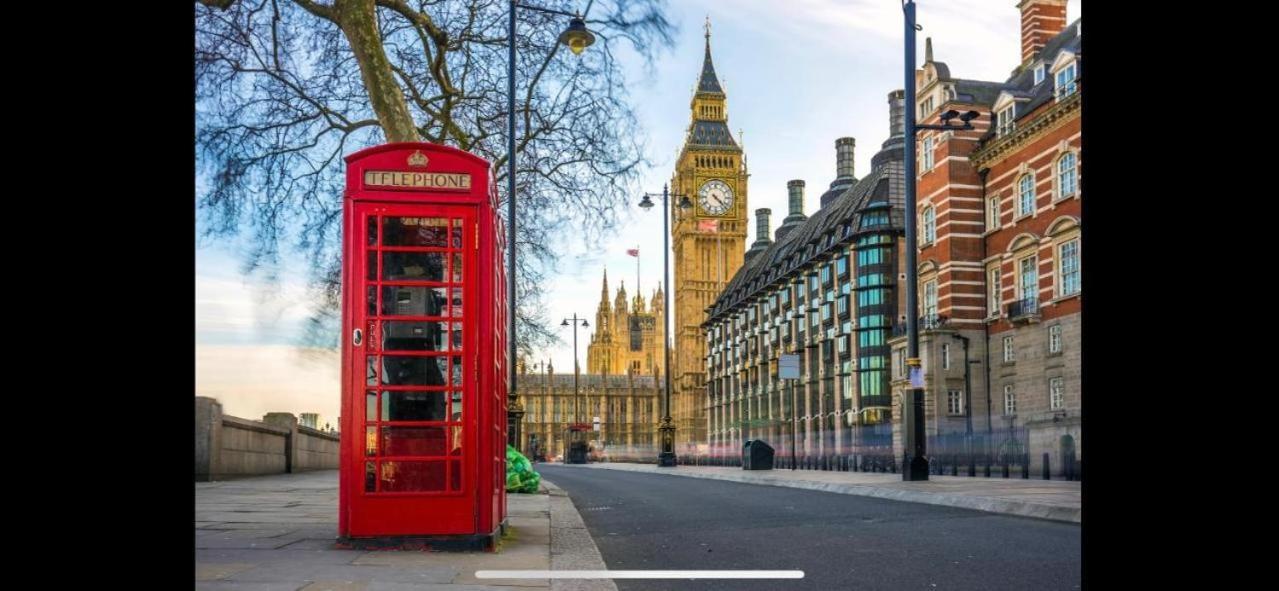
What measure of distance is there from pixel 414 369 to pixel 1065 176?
3393cm

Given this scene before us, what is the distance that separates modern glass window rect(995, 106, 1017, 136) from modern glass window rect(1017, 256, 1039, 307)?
5.09 m

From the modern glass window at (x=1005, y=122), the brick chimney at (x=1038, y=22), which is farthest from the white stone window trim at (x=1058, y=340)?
the brick chimney at (x=1038, y=22)

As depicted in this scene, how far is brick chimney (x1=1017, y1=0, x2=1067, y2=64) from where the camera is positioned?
45562 mm

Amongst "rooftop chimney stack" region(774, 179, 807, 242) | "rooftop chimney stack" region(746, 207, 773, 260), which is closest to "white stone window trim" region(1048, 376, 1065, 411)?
"rooftop chimney stack" region(774, 179, 807, 242)

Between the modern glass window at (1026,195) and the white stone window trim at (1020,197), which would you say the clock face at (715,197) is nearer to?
the white stone window trim at (1020,197)

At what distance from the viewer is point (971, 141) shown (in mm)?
43625

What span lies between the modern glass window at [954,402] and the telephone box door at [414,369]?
39600 mm

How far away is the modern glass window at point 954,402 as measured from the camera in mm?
43750

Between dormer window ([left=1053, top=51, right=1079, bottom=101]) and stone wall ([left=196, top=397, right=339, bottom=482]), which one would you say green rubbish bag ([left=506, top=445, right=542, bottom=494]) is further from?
dormer window ([left=1053, top=51, right=1079, bottom=101])

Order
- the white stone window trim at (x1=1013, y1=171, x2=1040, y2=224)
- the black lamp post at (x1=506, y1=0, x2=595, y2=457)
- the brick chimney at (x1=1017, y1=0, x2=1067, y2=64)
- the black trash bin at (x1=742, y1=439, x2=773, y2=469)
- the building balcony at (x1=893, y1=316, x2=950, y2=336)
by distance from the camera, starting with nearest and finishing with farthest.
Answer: the black lamp post at (x1=506, y1=0, x2=595, y2=457), the black trash bin at (x1=742, y1=439, x2=773, y2=469), the white stone window trim at (x1=1013, y1=171, x2=1040, y2=224), the building balcony at (x1=893, y1=316, x2=950, y2=336), the brick chimney at (x1=1017, y1=0, x2=1067, y2=64)
